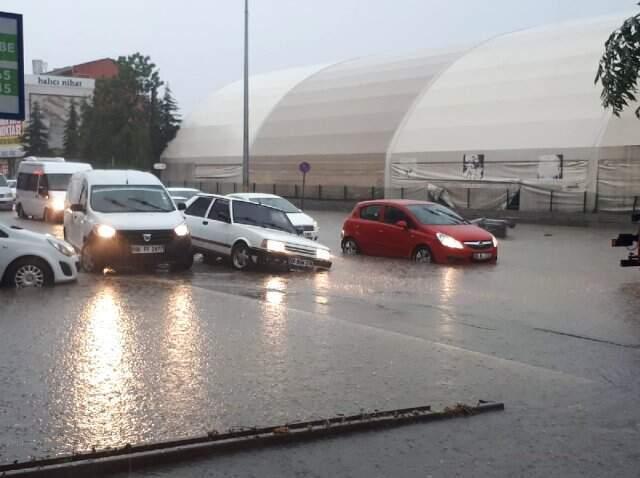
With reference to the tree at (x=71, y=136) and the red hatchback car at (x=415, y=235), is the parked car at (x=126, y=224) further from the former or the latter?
the tree at (x=71, y=136)

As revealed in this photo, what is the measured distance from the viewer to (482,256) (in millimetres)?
18312

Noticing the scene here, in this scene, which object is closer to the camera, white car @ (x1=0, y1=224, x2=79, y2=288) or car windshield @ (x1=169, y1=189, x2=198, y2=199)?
white car @ (x1=0, y1=224, x2=79, y2=288)

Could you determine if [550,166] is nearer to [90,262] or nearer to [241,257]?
[241,257]

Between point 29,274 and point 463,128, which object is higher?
point 463,128

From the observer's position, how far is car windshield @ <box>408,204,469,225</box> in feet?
62.4

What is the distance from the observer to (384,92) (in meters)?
50.8

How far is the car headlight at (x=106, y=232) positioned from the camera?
14.7m

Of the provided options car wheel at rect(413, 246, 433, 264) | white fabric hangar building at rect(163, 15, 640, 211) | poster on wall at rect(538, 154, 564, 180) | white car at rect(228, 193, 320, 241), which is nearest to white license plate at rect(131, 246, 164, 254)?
white car at rect(228, 193, 320, 241)

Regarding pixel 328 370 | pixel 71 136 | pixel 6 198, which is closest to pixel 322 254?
pixel 328 370

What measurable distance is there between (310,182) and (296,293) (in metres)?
40.4

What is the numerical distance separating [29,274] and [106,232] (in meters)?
2.34

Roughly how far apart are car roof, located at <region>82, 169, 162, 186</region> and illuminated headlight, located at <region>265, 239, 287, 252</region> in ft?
8.69

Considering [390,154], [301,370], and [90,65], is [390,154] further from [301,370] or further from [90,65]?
[90,65]

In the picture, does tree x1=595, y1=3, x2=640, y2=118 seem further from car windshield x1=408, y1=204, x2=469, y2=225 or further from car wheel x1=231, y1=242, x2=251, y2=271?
car wheel x1=231, y1=242, x2=251, y2=271
